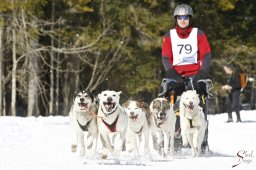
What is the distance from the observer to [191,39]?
7.89 meters

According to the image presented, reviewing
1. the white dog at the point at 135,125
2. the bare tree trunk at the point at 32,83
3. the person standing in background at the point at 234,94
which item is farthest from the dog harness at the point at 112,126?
the bare tree trunk at the point at 32,83

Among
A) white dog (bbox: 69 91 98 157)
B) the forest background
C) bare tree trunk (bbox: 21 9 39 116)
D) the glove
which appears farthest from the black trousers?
white dog (bbox: 69 91 98 157)

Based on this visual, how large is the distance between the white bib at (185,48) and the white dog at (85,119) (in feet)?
4.73

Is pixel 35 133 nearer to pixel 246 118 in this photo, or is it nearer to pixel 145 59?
pixel 246 118

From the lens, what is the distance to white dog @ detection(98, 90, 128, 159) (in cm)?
679

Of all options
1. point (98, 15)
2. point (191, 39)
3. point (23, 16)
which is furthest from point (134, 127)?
point (98, 15)

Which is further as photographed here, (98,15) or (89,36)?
(98,15)


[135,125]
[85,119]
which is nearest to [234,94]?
[135,125]

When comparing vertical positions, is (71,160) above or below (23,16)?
below

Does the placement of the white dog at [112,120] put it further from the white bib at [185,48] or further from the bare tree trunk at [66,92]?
the bare tree trunk at [66,92]

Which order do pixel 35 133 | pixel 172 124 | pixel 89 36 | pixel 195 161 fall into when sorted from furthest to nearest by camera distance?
pixel 89 36 → pixel 35 133 → pixel 172 124 → pixel 195 161

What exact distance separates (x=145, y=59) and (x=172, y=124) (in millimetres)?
16732


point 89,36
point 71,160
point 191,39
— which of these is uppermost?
point 89,36

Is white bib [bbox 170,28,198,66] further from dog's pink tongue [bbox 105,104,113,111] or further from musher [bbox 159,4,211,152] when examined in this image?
dog's pink tongue [bbox 105,104,113,111]
